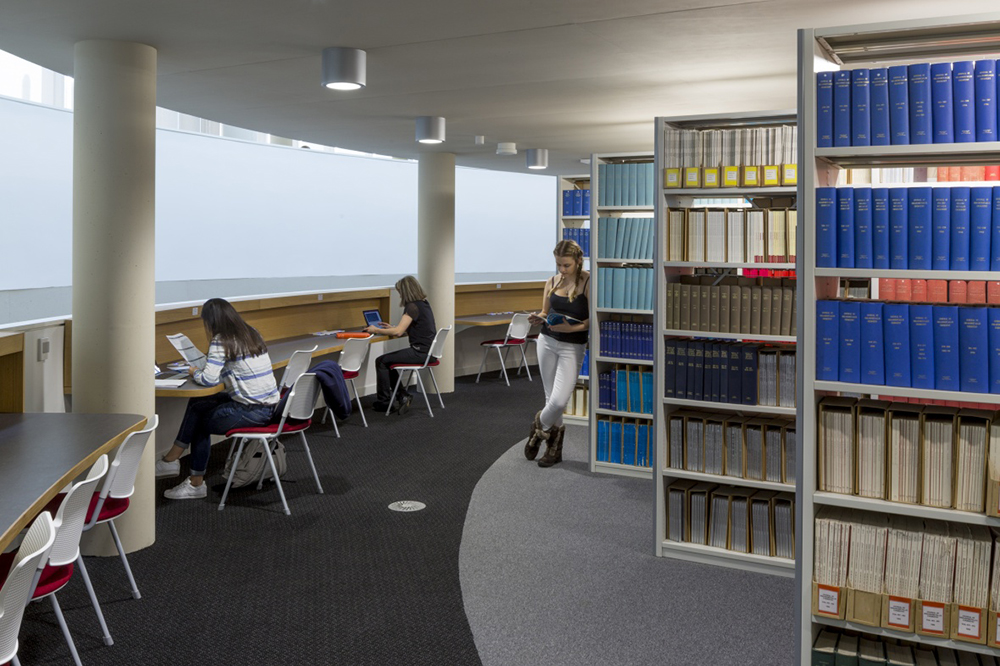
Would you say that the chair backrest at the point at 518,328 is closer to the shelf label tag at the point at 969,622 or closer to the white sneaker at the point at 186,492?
the white sneaker at the point at 186,492

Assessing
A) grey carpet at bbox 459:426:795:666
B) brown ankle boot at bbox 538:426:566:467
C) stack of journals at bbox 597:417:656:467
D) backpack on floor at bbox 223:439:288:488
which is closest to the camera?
grey carpet at bbox 459:426:795:666

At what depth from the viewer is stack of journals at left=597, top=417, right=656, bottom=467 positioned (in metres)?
5.75

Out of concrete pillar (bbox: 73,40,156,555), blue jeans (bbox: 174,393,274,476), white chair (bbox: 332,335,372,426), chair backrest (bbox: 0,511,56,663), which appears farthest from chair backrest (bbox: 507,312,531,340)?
chair backrest (bbox: 0,511,56,663)

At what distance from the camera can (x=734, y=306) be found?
4.04m

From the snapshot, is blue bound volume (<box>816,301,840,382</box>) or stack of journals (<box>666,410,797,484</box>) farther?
stack of journals (<box>666,410,797,484</box>)

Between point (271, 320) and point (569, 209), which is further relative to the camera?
point (271, 320)

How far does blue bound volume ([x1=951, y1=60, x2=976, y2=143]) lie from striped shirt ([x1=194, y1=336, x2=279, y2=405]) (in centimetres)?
411

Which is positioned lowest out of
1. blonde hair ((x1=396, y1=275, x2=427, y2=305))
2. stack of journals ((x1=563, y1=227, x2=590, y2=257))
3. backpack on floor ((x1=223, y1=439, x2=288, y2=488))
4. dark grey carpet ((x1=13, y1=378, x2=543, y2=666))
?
dark grey carpet ((x1=13, y1=378, x2=543, y2=666))

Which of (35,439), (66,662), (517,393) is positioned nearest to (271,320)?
(517,393)

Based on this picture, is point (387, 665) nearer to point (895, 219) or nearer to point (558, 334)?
point (895, 219)

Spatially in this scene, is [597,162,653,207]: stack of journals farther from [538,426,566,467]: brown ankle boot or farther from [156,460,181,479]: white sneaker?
[156,460,181,479]: white sneaker

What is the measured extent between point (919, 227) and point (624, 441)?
360 cm

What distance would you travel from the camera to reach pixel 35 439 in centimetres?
342

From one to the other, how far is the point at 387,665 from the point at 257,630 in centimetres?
65
